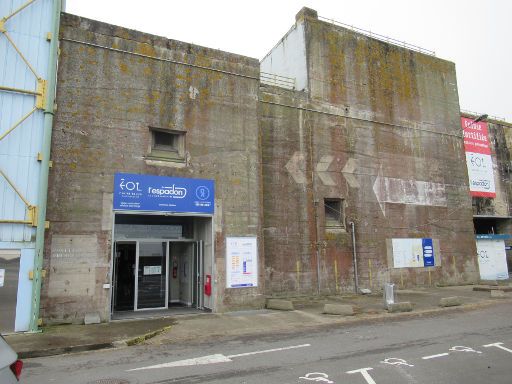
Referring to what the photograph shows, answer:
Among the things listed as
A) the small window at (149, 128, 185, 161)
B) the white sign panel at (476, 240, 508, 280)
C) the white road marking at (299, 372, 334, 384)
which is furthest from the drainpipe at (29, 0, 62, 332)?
the white sign panel at (476, 240, 508, 280)

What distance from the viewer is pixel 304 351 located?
27.3 feet

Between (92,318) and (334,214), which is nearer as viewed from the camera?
(92,318)

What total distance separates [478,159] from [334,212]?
13.2 metres

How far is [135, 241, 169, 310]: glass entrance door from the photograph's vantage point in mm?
14570

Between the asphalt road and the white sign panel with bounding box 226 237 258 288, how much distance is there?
441 centimetres

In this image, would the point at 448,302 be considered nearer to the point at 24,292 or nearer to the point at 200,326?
the point at 200,326

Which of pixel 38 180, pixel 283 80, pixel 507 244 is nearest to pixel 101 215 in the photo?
pixel 38 180

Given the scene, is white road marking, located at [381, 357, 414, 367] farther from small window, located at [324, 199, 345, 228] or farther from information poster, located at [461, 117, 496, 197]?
information poster, located at [461, 117, 496, 197]

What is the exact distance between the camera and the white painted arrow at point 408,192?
66.6 feet

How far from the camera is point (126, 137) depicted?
530 inches

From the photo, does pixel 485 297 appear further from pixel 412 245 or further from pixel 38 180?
pixel 38 180

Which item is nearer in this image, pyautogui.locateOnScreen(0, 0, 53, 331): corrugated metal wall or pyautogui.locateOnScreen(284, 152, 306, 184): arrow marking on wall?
pyautogui.locateOnScreen(0, 0, 53, 331): corrugated metal wall

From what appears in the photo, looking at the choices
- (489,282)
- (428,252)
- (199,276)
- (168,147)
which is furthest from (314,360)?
(489,282)

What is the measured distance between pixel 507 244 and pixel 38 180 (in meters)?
29.9
